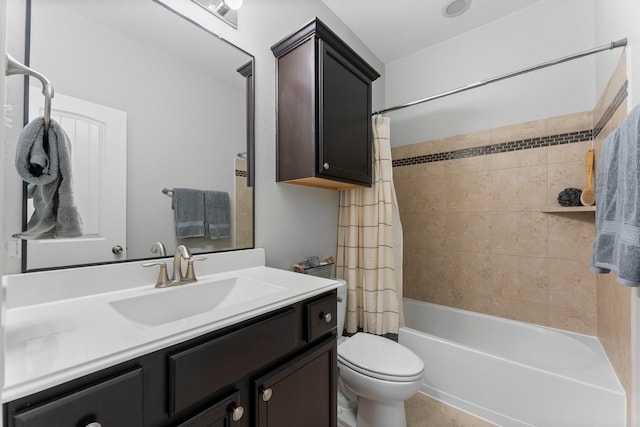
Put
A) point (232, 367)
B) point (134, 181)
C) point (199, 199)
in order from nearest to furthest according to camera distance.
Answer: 1. point (232, 367)
2. point (134, 181)
3. point (199, 199)

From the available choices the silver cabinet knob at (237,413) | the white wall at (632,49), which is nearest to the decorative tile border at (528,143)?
the white wall at (632,49)

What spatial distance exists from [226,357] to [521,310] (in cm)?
212

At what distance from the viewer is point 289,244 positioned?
5.33ft

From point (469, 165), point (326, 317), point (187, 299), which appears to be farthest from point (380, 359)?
point (469, 165)

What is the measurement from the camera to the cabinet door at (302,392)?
2.61ft

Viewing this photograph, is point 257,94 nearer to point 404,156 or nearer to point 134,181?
point 134,181

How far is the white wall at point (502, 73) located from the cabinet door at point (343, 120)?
2.95 feet

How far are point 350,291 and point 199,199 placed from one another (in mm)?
1190

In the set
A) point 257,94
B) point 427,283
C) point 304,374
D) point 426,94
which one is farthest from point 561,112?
point 304,374

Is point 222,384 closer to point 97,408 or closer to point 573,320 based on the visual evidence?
point 97,408

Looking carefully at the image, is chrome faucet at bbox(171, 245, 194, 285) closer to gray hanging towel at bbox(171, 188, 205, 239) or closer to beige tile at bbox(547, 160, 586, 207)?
gray hanging towel at bbox(171, 188, 205, 239)

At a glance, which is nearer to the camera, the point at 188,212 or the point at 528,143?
the point at 188,212

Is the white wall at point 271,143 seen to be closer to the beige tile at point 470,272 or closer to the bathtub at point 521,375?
the bathtub at point 521,375

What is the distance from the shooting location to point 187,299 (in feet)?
3.26
